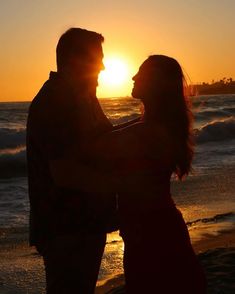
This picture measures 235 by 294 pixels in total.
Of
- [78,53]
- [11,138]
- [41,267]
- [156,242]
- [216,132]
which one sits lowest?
[216,132]

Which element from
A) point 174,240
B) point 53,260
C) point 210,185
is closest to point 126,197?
point 174,240

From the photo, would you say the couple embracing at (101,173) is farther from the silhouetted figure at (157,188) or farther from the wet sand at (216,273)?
the wet sand at (216,273)

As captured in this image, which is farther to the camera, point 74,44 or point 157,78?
point 74,44

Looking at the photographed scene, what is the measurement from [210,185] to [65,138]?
892cm

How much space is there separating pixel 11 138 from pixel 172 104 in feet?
73.2

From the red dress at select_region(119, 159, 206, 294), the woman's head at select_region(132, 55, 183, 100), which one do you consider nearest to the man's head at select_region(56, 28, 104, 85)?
the woman's head at select_region(132, 55, 183, 100)

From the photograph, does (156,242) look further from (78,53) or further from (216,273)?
(216,273)

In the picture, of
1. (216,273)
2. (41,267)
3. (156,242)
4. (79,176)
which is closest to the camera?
(79,176)

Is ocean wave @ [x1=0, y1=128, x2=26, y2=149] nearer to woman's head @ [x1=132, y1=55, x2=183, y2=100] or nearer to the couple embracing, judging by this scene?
the couple embracing

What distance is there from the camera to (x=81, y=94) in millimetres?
3041

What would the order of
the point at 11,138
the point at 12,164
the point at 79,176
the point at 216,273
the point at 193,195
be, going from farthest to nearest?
the point at 11,138
the point at 12,164
the point at 193,195
the point at 216,273
the point at 79,176

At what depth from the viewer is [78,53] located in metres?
3.04

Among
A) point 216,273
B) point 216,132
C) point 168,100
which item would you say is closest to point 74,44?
point 168,100

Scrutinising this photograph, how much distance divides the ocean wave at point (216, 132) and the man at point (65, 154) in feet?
71.6
